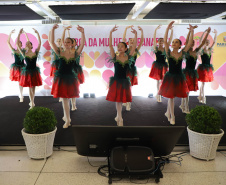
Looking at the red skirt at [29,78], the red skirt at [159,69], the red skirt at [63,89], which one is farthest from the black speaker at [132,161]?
the red skirt at [159,69]

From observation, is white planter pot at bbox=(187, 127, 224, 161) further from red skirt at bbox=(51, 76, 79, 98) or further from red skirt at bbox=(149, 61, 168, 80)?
red skirt at bbox=(149, 61, 168, 80)

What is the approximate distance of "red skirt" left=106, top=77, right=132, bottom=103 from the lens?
3.54 m

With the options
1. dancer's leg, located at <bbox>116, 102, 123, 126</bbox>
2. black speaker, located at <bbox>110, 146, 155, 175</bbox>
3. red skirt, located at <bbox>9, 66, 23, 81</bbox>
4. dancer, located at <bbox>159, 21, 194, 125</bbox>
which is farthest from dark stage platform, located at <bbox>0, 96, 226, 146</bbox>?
black speaker, located at <bbox>110, 146, 155, 175</bbox>

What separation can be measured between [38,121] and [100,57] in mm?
4382

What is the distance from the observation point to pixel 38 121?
240cm

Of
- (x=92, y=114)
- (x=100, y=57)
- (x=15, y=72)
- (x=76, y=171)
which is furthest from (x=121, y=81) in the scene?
(x=15, y=72)

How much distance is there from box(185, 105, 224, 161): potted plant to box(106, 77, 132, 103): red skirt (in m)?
1.31

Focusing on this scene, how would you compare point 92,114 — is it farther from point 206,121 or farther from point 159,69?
point 206,121

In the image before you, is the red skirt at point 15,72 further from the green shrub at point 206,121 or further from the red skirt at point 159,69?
the green shrub at point 206,121

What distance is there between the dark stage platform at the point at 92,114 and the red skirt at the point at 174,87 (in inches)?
21.1

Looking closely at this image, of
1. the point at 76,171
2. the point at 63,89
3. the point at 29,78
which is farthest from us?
the point at 29,78

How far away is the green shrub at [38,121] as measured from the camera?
240cm

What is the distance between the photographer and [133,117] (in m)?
4.31

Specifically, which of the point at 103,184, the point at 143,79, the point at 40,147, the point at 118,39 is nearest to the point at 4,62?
the point at 118,39
